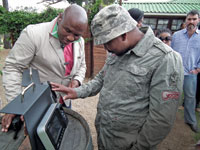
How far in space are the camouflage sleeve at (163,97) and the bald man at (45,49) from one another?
939mm

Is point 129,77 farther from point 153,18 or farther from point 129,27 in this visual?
point 153,18

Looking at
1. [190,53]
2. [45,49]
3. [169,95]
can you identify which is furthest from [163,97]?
[190,53]

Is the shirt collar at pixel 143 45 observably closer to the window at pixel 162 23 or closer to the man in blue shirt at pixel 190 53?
the man in blue shirt at pixel 190 53

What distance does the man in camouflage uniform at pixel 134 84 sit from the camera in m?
1.08

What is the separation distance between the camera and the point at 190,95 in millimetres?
3086

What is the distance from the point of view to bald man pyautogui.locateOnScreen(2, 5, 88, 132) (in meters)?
1.53

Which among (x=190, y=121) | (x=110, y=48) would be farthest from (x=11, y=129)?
(x=190, y=121)

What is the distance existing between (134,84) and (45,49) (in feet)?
3.45

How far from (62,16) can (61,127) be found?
118 centimetres

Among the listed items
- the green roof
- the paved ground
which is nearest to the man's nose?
the paved ground

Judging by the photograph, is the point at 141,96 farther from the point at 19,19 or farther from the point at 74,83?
the point at 19,19

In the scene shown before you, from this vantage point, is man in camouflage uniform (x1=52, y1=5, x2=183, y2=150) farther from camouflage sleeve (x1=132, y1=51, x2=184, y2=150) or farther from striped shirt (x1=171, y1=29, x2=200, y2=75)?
striped shirt (x1=171, y1=29, x2=200, y2=75)

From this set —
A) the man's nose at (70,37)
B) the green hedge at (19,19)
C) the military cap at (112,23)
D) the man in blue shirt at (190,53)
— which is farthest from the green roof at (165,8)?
the military cap at (112,23)

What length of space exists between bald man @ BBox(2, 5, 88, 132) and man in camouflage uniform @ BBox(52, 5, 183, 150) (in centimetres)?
52
